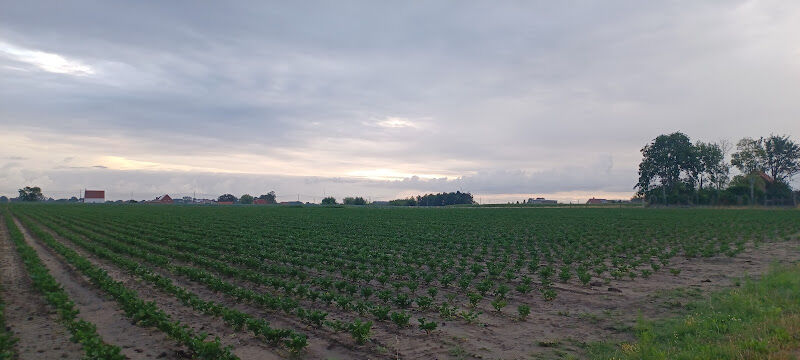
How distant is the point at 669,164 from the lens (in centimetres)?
9425

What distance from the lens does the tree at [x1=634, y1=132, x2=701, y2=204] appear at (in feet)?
304

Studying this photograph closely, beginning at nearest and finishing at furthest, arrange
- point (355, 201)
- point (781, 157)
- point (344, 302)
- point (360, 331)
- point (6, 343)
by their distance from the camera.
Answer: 1. point (6, 343)
2. point (360, 331)
3. point (344, 302)
4. point (781, 157)
5. point (355, 201)

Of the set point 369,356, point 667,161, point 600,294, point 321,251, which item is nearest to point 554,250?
point 600,294

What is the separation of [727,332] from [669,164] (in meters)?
99.5

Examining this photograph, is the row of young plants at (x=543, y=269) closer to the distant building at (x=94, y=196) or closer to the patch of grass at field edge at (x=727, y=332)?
the patch of grass at field edge at (x=727, y=332)

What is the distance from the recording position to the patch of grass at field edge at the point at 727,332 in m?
6.67

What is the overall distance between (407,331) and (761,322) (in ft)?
20.7

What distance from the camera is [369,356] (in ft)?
26.5

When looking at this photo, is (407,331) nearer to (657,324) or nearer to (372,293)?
(372,293)

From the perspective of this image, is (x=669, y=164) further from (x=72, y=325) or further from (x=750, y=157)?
(x=72, y=325)

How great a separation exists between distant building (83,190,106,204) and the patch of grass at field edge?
19087cm

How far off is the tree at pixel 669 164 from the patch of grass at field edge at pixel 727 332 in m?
91.9

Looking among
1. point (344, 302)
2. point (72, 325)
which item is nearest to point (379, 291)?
point (344, 302)

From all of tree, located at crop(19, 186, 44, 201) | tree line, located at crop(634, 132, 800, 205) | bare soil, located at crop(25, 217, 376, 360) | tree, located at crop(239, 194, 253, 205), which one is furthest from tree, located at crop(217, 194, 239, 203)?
bare soil, located at crop(25, 217, 376, 360)
